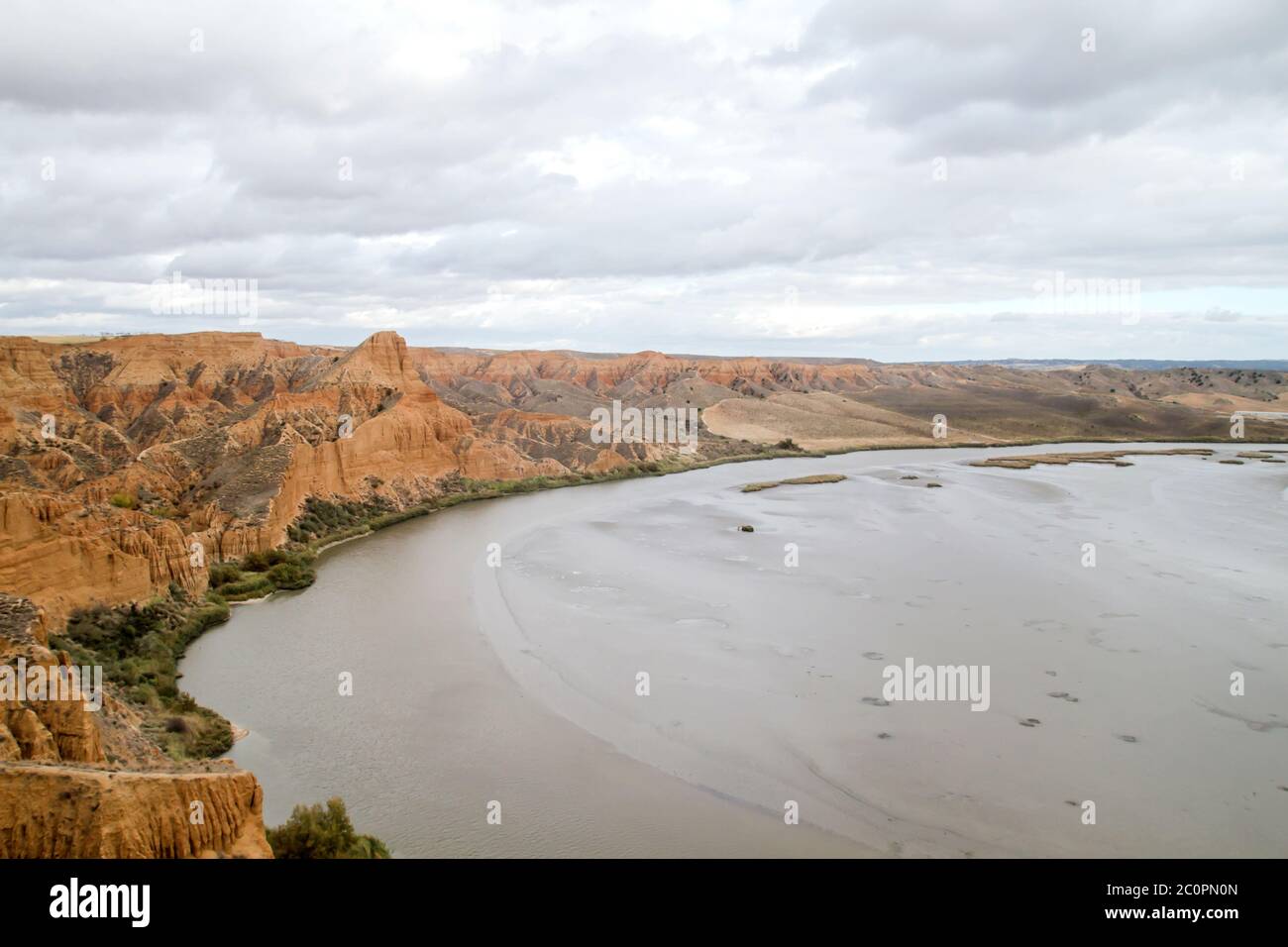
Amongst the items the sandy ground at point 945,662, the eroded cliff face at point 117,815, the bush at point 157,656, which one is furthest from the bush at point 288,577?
the eroded cliff face at point 117,815

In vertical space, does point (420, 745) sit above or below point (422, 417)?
below

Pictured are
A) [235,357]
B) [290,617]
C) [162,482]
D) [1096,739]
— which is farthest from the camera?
[235,357]

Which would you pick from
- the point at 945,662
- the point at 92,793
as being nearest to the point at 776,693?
the point at 945,662

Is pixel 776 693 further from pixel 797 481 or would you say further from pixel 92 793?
pixel 797 481

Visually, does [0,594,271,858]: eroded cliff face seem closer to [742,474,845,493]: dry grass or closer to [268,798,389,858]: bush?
[268,798,389,858]: bush
